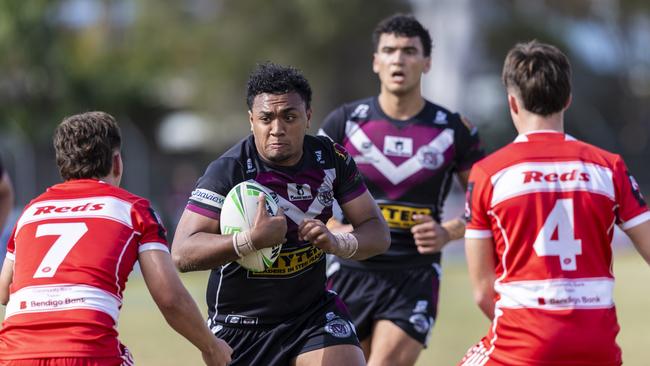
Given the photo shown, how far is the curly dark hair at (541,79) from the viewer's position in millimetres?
4773

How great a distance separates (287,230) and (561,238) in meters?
1.59

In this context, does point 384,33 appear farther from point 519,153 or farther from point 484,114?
point 484,114

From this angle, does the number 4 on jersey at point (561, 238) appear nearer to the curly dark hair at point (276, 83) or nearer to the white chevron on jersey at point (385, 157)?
the curly dark hair at point (276, 83)

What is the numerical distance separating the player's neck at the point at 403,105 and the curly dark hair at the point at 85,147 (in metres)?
3.05

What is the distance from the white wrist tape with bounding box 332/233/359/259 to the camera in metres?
5.52

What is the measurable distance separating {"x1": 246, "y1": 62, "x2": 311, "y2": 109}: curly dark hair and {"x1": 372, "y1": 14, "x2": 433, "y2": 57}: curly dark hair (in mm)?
2248

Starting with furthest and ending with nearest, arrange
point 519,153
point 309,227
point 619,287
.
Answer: point 619,287 < point 309,227 < point 519,153

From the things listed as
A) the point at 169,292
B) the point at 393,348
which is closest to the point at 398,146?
the point at 393,348

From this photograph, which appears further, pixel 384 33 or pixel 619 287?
pixel 619 287

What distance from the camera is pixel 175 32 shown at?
1658 inches

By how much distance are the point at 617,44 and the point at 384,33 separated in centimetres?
4446

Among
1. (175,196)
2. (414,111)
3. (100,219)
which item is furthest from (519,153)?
(175,196)

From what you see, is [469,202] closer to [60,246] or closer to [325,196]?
[325,196]

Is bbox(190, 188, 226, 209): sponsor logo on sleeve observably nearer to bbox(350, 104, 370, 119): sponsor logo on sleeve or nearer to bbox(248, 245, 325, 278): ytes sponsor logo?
bbox(248, 245, 325, 278): ytes sponsor logo
